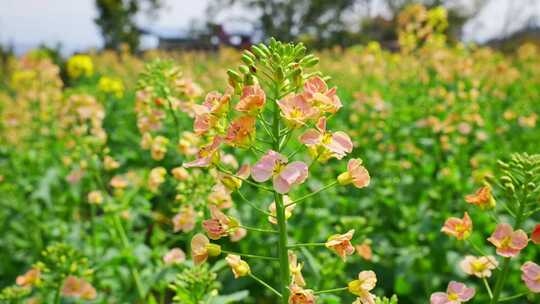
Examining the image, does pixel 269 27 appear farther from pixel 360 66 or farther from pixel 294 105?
pixel 294 105

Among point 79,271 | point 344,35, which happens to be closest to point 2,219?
point 79,271

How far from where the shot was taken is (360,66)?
26.5ft

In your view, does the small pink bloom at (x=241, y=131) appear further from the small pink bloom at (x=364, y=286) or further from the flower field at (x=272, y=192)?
the small pink bloom at (x=364, y=286)

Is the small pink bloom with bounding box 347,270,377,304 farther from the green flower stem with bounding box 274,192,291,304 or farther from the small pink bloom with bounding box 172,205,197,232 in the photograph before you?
the small pink bloom with bounding box 172,205,197,232

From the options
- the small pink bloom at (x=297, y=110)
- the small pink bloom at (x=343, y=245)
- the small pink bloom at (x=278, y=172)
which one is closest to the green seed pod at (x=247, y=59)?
the small pink bloom at (x=297, y=110)

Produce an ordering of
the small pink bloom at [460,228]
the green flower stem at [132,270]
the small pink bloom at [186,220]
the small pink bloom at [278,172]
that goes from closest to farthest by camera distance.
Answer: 1. the small pink bloom at [278,172]
2. the small pink bloom at [460,228]
3. the small pink bloom at [186,220]
4. the green flower stem at [132,270]

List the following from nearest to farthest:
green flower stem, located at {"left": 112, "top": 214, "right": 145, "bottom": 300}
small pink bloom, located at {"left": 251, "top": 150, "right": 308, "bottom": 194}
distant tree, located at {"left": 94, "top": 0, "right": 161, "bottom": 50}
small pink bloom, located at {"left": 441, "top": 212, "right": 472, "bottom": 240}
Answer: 1. small pink bloom, located at {"left": 251, "top": 150, "right": 308, "bottom": 194}
2. small pink bloom, located at {"left": 441, "top": 212, "right": 472, "bottom": 240}
3. green flower stem, located at {"left": 112, "top": 214, "right": 145, "bottom": 300}
4. distant tree, located at {"left": 94, "top": 0, "right": 161, "bottom": 50}

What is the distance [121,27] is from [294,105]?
2402cm

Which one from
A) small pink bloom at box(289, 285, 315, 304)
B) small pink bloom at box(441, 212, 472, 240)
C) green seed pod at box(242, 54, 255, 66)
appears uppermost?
green seed pod at box(242, 54, 255, 66)

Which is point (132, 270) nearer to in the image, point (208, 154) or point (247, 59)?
point (208, 154)

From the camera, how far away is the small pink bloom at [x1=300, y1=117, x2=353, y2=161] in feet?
4.11

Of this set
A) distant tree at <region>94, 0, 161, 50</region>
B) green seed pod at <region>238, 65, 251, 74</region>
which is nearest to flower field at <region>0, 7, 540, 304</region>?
green seed pod at <region>238, 65, 251, 74</region>

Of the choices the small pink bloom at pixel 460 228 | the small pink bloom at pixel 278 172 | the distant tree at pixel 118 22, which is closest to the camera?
the small pink bloom at pixel 278 172

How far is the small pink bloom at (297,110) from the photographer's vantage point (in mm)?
1253
